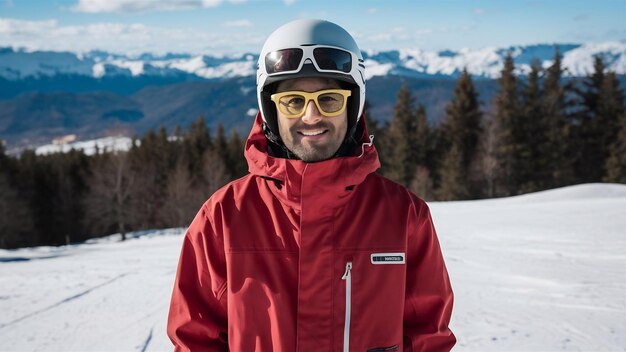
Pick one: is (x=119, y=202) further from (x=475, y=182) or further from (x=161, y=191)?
(x=475, y=182)

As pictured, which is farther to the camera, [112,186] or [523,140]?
[112,186]

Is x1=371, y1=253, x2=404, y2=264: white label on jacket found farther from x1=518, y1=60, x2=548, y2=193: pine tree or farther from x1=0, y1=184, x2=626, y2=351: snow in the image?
x1=518, y1=60, x2=548, y2=193: pine tree

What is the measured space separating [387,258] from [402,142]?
37.7 m

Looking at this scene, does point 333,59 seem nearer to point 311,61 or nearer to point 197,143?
point 311,61

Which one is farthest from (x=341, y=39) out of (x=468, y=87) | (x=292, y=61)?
(x=468, y=87)

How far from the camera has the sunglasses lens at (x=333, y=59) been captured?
2.09 metres

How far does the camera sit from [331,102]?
2057 millimetres

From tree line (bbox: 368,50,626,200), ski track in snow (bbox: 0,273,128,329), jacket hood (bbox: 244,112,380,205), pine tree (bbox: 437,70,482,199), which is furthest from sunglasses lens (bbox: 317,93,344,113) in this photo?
pine tree (bbox: 437,70,482,199)

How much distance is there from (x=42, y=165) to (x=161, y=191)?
1146 cm

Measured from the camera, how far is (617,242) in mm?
8547

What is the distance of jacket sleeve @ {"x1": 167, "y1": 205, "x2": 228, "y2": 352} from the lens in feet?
6.44

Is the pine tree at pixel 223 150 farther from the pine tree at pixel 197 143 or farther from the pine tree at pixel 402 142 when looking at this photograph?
the pine tree at pixel 402 142

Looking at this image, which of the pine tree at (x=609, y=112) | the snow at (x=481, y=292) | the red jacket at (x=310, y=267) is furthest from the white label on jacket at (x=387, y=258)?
the pine tree at (x=609, y=112)

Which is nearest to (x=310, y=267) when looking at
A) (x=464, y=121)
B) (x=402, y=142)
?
(x=402, y=142)
